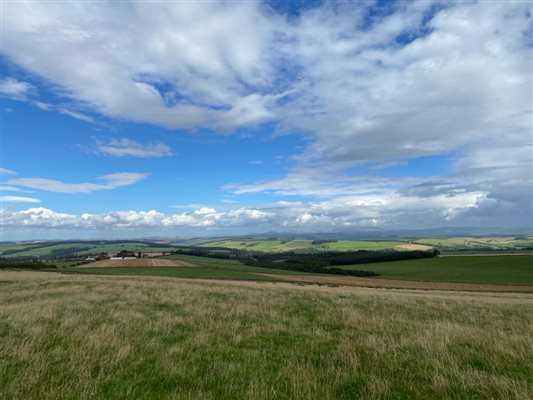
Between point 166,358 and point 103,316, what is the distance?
20.0 ft

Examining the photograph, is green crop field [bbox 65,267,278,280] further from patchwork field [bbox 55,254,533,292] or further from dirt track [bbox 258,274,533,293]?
A: dirt track [bbox 258,274,533,293]

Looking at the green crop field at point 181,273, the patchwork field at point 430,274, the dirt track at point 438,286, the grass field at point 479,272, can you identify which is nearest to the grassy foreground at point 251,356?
the dirt track at point 438,286

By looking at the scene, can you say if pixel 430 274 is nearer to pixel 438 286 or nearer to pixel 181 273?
pixel 438 286

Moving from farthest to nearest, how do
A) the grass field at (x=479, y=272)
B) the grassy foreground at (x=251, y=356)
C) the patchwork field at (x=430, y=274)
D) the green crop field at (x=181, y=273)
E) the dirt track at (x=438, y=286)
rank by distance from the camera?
the grass field at (x=479, y=272) → the green crop field at (x=181, y=273) → the patchwork field at (x=430, y=274) → the dirt track at (x=438, y=286) → the grassy foreground at (x=251, y=356)

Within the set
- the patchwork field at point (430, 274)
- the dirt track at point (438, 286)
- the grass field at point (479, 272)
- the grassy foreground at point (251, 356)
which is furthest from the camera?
the grass field at point (479, 272)

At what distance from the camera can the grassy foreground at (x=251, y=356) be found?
6184 mm

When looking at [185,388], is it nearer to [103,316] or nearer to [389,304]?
[103,316]

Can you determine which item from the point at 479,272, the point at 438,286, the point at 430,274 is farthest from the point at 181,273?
the point at 479,272

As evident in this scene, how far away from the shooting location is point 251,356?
8391mm

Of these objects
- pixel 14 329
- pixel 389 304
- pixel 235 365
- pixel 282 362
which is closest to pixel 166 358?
pixel 235 365

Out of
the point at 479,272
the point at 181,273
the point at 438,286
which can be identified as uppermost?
the point at 181,273

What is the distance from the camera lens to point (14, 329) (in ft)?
34.1

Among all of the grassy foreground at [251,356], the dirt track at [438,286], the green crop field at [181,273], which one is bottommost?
the dirt track at [438,286]

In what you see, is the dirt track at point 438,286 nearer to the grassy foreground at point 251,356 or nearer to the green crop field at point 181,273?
the green crop field at point 181,273
